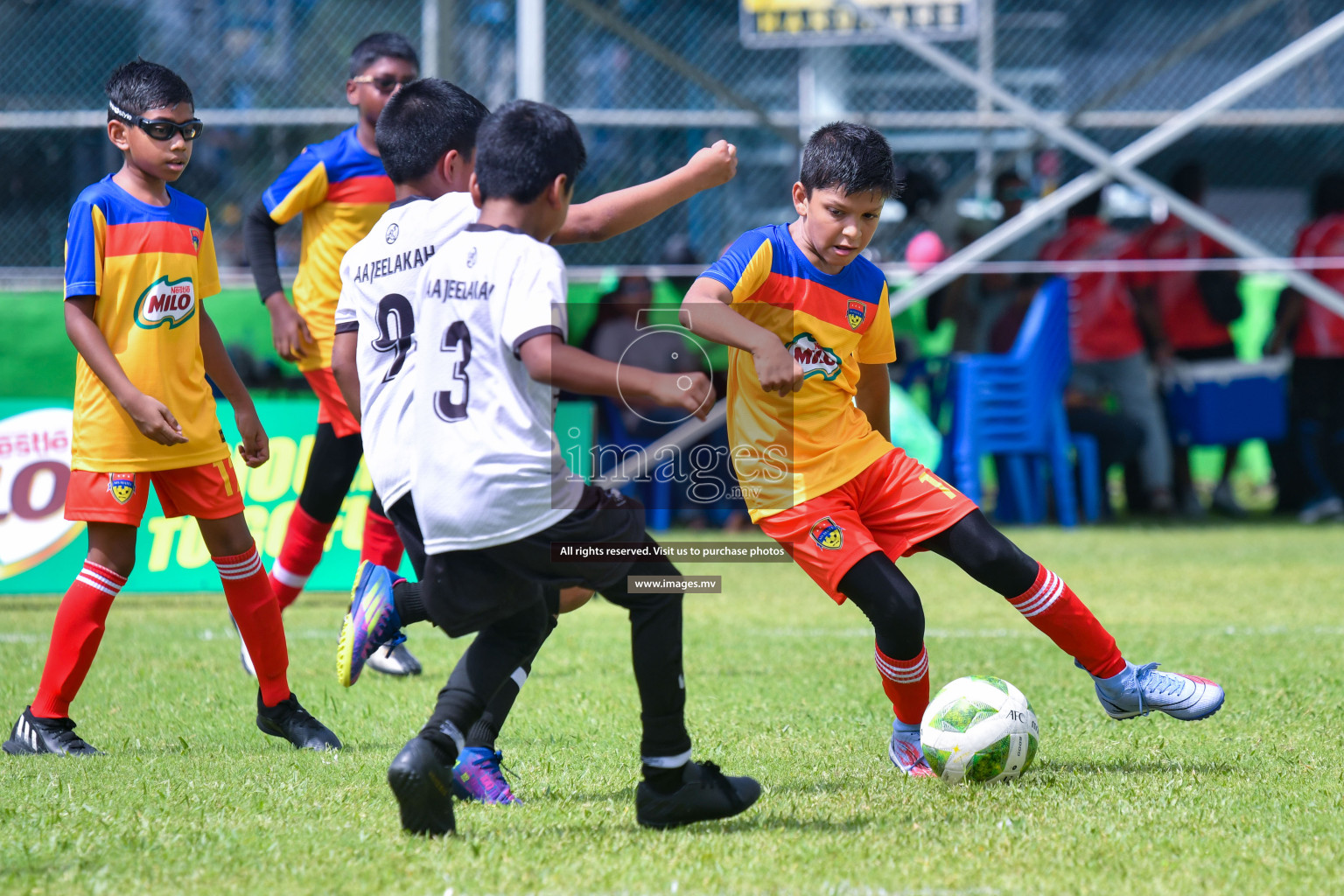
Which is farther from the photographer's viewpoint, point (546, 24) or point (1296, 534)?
point (546, 24)

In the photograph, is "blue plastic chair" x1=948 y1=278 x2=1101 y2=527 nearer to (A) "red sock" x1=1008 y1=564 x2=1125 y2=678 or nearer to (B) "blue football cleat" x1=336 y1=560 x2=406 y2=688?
(A) "red sock" x1=1008 y1=564 x2=1125 y2=678

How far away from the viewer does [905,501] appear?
3.74 m

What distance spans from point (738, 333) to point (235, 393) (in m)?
1.67

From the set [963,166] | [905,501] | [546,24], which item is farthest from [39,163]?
[905,501]

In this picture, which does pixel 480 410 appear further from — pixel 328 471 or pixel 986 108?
pixel 986 108

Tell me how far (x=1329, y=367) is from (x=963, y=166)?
3.73m

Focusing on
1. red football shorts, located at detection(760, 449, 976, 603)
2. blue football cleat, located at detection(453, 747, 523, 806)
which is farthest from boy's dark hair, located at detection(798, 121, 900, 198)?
blue football cleat, located at detection(453, 747, 523, 806)

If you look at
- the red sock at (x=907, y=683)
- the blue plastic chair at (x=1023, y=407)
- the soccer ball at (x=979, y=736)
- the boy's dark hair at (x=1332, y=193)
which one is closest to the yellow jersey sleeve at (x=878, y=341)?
the red sock at (x=907, y=683)

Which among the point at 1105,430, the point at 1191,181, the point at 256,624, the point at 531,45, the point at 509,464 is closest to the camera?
the point at 509,464

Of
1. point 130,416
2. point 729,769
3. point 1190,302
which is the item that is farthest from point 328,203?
point 1190,302

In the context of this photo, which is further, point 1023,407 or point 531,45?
point 1023,407

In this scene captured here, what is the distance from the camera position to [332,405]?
5.16 metres

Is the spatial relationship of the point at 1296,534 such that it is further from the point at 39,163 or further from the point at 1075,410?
the point at 39,163

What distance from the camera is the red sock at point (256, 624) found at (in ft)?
13.3
